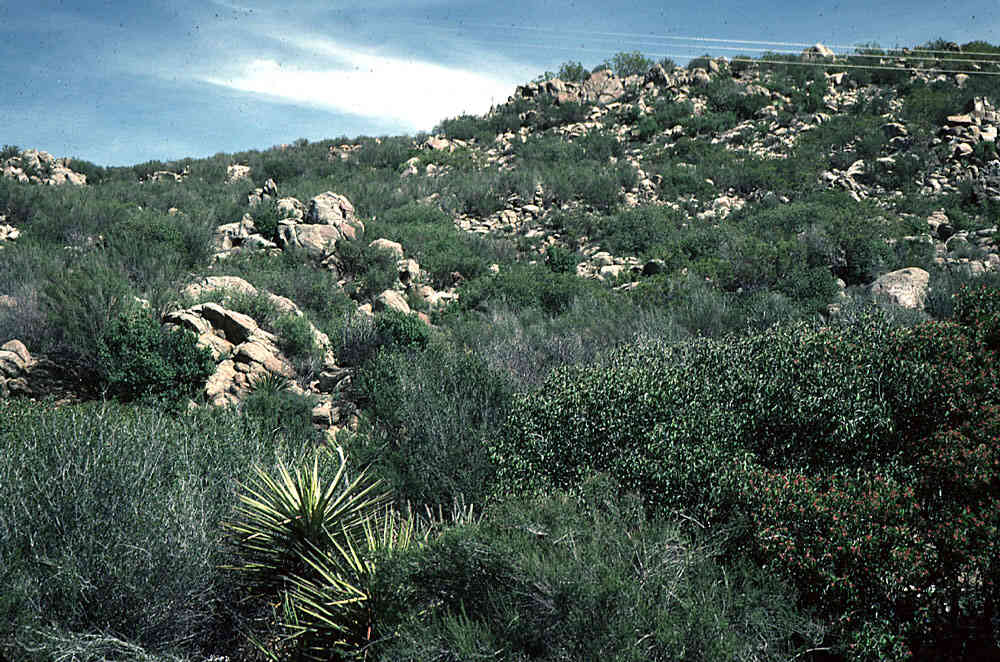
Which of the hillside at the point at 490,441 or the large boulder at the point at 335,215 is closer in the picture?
the hillside at the point at 490,441

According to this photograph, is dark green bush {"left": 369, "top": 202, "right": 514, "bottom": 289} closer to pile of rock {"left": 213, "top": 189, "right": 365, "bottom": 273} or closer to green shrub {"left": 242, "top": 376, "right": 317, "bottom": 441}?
pile of rock {"left": 213, "top": 189, "right": 365, "bottom": 273}

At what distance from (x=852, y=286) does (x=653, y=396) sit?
964 centimetres

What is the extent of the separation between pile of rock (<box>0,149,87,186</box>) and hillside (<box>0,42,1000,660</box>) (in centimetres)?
909

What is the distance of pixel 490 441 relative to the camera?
6582 mm

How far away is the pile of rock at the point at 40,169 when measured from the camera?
23.1 metres

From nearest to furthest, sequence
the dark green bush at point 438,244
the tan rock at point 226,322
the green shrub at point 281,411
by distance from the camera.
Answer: the green shrub at point 281,411, the tan rock at point 226,322, the dark green bush at point 438,244

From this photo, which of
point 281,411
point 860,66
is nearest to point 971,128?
point 860,66

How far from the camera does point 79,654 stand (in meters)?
3.86

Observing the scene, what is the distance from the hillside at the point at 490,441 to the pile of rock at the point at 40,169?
9092 mm

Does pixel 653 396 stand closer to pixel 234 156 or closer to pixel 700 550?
pixel 700 550

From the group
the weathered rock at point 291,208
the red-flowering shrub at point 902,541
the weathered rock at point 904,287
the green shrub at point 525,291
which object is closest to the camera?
the red-flowering shrub at point 902,541

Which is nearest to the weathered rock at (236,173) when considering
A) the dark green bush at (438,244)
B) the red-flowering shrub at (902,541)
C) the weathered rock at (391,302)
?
the dark green bush at (438,244)

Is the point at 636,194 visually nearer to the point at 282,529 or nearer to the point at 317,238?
the point at 317,238

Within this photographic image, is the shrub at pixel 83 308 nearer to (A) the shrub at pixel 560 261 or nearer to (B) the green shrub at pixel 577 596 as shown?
(B) the green shrub at pixel 577 596
